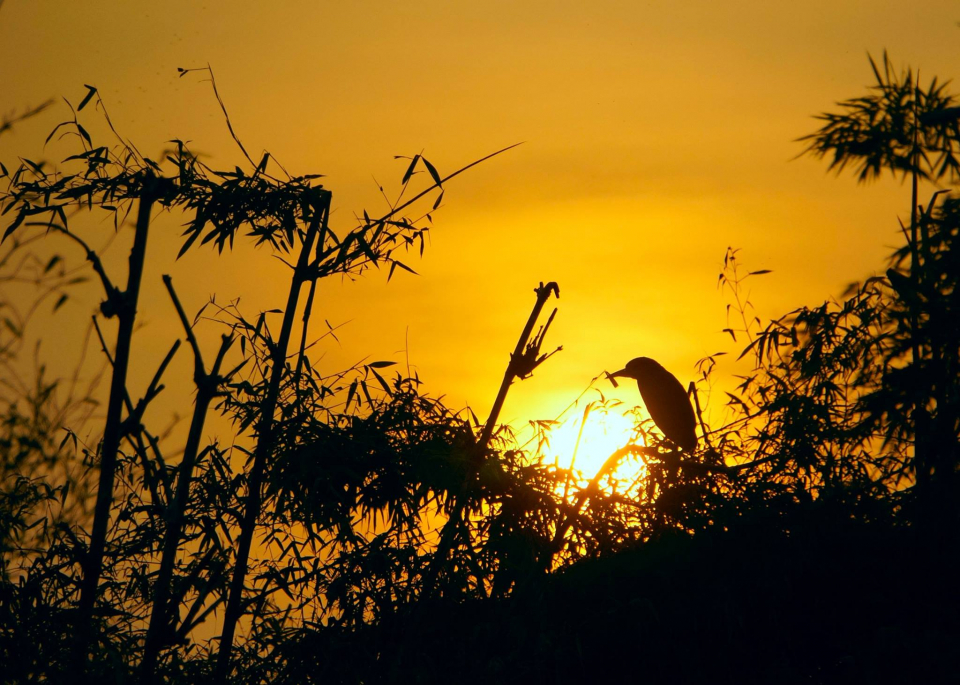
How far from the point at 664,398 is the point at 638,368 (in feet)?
1.44

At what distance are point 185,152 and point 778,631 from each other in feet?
11.4

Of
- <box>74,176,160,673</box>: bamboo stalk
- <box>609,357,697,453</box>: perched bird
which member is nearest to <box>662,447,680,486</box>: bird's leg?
<box>609,357,697,453</box>: perched bird

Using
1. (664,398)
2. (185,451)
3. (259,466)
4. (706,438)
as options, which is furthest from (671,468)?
(664,398)

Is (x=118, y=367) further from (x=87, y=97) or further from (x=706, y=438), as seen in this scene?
(x=706, y=438)

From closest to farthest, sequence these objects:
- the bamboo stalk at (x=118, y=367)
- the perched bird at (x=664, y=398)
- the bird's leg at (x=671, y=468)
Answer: the bamboo stalk at (x=118, y=367) < the bird's leg at (x=671, y=468) < the perched bird at (x=664, y=398)

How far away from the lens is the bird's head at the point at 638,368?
872 centimetres

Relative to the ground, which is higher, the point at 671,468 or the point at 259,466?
the point at 671,468

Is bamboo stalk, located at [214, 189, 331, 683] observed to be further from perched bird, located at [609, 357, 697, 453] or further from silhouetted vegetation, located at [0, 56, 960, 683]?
perched bird, located at [609, 357, 697, 453]

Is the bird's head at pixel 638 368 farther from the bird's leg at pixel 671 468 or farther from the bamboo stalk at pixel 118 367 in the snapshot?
the bamboo stalk at pixel 118 367

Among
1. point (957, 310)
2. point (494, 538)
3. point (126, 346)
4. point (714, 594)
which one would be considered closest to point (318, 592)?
point (494, 538)

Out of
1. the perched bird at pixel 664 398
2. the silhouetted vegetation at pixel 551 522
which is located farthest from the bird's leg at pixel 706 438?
the perched bird at pixel 664 398

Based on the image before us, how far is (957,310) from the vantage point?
4.20 meters

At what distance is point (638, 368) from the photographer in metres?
8.76

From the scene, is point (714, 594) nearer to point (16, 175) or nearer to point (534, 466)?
point (534, 466)
